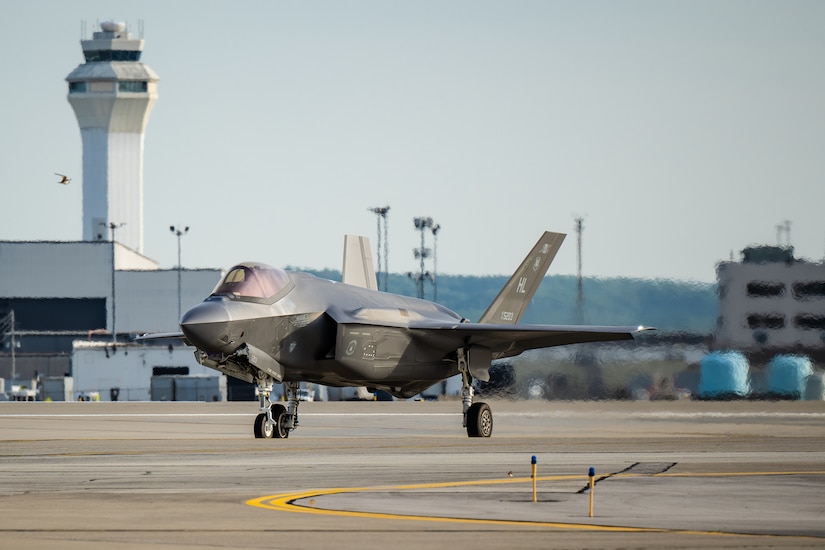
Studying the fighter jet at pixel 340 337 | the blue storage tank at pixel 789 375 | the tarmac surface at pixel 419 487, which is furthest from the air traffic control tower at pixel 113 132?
the fighter jet at pixel 340 337

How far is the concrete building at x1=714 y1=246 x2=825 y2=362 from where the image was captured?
125 feet

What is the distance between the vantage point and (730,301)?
127 ft

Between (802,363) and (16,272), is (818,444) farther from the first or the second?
(16,272)

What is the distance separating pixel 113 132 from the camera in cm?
17862

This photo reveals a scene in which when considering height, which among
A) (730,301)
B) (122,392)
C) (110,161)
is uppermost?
(110,161)

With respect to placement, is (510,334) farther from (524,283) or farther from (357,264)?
(357,264)

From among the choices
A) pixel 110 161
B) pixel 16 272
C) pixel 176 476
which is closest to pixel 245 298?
pixel 176 476

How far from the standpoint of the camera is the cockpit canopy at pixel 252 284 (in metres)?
28.0

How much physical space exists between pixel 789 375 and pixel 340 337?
1508 centimetres

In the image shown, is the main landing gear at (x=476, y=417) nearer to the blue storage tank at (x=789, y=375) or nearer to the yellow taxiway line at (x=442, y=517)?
the blue storage tank at (x=789, y=375)

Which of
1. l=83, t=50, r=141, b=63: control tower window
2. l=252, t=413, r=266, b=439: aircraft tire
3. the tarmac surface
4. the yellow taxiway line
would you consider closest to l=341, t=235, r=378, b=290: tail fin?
the tarmac surface

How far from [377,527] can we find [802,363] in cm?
2734

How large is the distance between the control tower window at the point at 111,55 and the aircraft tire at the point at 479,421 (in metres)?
164

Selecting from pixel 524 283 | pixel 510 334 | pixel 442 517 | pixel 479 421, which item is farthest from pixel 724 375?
pixel 442 517
